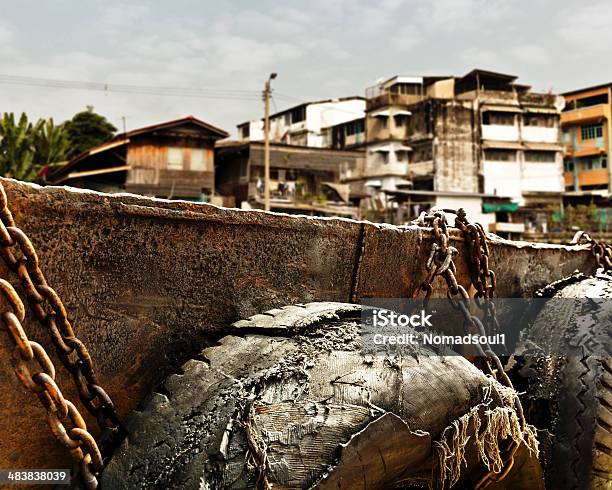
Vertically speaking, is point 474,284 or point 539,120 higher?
point 539,120

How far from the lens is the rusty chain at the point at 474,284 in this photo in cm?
256

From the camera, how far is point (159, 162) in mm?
27328

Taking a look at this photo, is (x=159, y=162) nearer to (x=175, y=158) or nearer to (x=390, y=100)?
(x=175, y=158)

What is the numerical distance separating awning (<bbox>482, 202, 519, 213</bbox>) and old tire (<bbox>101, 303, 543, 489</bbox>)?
3887cm

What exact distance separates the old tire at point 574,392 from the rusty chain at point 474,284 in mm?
267

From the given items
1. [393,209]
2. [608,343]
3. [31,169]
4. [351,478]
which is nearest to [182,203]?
[351,478]

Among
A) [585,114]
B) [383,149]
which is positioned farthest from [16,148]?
[585,114]

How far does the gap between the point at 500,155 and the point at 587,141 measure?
799cm

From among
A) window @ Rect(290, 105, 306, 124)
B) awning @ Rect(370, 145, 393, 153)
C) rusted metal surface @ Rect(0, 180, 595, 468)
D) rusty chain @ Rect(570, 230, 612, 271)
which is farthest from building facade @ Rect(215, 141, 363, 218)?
rusted metal surface @ Rect(0, 180, 595, 468)

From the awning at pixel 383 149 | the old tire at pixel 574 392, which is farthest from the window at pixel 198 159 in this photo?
the old tire at pixel 574 392

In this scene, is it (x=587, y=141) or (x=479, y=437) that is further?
(x=587, y=141)

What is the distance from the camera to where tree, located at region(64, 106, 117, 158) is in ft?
128

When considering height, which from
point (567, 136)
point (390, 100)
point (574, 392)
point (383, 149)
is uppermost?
point (390, 100)

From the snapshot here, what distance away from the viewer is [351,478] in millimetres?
1640
